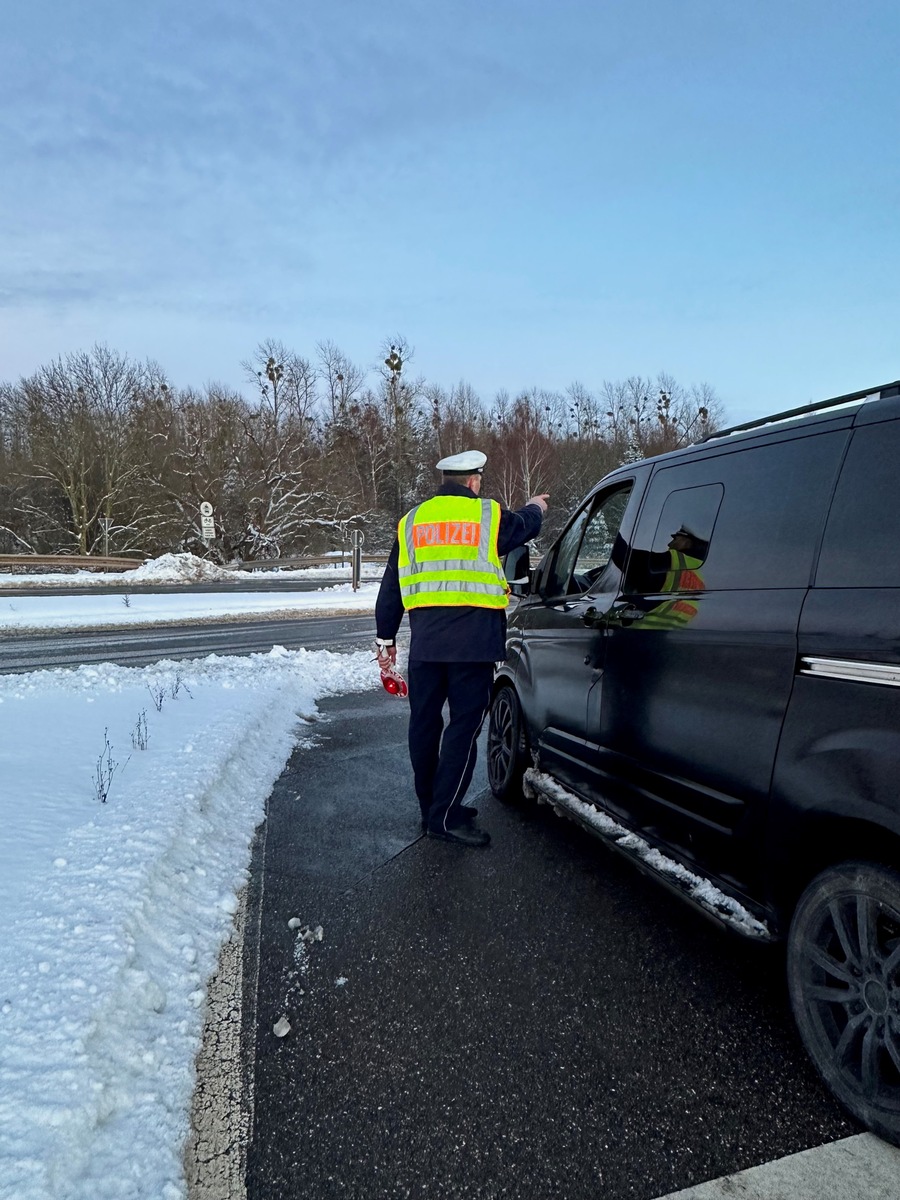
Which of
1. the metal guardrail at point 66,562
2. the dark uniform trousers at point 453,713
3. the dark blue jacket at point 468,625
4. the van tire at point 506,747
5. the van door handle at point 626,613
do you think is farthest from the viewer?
the metal guardrail at point 66,562

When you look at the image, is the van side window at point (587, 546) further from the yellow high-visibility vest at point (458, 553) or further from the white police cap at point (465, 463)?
the white police cap at point (465, 463)

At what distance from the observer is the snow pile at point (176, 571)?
26750 millimetres

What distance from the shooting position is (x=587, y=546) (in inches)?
171

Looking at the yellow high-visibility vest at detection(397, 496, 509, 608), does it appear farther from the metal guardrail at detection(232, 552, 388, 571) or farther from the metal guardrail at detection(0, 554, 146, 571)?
the metal guardrail at detection(232, 552, 388, 571)

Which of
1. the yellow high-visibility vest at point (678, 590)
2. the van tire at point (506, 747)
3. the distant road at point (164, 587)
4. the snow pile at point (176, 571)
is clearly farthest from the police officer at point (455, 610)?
the snow pile at point (176, 571)

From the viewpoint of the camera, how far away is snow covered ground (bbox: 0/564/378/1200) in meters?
1.91

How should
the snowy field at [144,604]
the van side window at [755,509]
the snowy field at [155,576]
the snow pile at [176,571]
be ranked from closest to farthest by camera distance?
the van side window at [755,509], the snowy field at [144,604], the snowy field at [155,576], the snow pile at [176,571]

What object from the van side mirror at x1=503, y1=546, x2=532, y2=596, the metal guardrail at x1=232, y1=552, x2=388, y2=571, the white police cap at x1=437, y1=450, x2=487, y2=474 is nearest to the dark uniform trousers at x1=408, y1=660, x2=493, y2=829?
the van side mirror at x1=503, y1=546, x2=532, y2=596

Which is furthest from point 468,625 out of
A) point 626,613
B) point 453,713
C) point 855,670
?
→ point 855,670

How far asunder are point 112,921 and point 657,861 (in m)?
2.15

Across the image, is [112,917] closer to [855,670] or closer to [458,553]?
[458,553]

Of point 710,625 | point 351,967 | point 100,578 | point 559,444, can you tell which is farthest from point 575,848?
point 559,444

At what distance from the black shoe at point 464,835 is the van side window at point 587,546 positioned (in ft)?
4.75

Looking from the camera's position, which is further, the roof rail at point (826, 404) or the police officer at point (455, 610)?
the police officer at point (455, 610)
